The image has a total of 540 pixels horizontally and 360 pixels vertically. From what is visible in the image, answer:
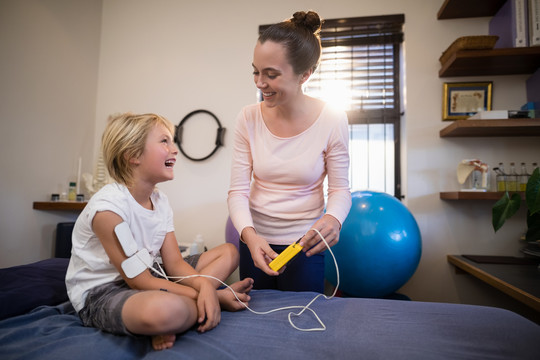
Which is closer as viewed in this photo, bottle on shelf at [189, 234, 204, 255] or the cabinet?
the cabinet

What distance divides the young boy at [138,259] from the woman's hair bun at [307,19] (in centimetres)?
59

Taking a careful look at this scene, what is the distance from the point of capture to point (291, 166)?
1.09m

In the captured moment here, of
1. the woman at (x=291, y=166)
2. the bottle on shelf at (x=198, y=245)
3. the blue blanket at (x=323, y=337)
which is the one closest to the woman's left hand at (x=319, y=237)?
the woman at (x=291, y=166)

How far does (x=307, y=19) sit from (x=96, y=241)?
97 cm

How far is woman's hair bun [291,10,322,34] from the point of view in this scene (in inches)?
41.0

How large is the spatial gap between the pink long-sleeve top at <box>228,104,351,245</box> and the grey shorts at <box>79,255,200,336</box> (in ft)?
1.34

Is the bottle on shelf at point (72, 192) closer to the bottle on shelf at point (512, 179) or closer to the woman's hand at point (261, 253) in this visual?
the woman's hand at point (261, 253)

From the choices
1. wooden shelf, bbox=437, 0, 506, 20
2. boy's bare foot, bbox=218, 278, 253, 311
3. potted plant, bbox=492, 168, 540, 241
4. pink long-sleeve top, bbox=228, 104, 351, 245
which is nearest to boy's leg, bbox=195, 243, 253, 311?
boy's bare foot, bbox=218, 278, 253, 311

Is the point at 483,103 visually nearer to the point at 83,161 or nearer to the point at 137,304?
the point at 137,304

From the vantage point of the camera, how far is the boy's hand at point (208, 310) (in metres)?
0.76

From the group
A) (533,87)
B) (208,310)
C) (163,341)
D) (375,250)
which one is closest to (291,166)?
(208,310)

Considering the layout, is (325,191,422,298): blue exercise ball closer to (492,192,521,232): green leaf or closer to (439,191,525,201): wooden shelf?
(492,192,521,232): green leaf

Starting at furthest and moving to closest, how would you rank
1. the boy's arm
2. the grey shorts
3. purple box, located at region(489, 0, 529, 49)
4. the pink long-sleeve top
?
purple box, located at region(489, 0, 529, 49) < the pink long-sleeve top < the boy's arm < the grey shorts

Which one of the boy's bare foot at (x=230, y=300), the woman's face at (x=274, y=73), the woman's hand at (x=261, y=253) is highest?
the woman's face at (x=274, y=73)
